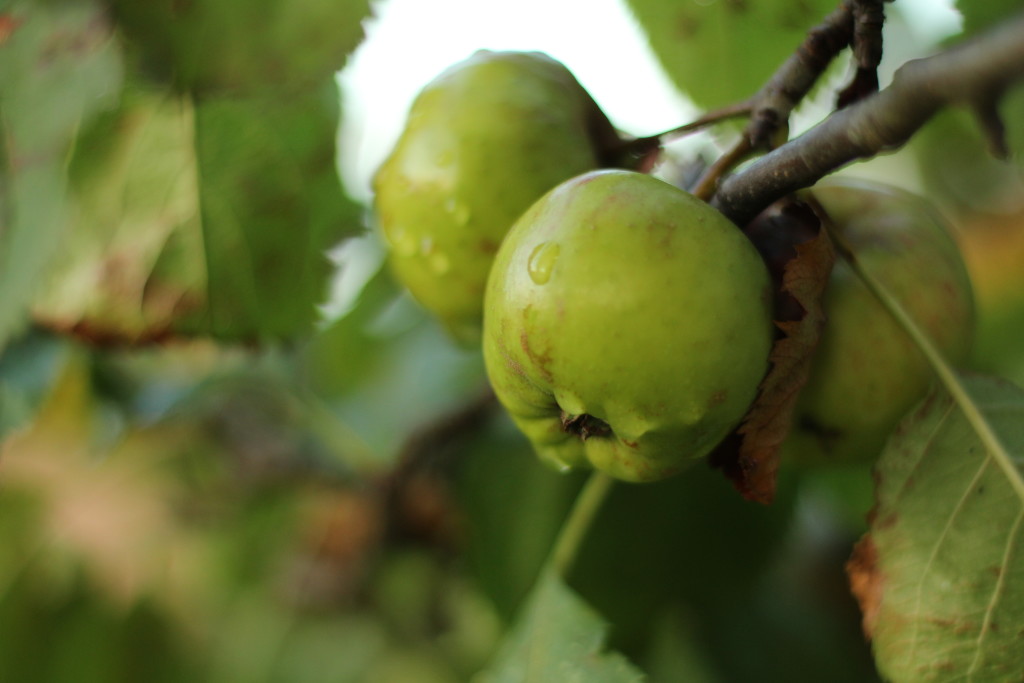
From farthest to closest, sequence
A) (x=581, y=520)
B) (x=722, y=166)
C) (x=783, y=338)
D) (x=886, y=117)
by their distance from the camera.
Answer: (x=581, y=520)
(x=722, y=166)
(x=783, y=338)
(x=886, y=117)

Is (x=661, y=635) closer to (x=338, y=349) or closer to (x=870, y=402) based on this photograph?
(x=870, y=402)

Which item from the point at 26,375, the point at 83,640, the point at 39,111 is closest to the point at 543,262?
the point at 39,111

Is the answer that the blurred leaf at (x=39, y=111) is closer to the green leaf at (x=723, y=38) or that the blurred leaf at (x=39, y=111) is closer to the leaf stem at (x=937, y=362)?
the green leaf at (x=723, y=38)

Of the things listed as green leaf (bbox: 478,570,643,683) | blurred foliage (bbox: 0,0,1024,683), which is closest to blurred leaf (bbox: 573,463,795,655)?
blurred foliage (bbox: 0,0,1024,683)

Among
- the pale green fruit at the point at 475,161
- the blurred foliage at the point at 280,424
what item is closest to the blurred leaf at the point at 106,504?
the blurred foliage at the point at 280,424

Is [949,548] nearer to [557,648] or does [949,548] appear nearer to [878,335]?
[878,335]
